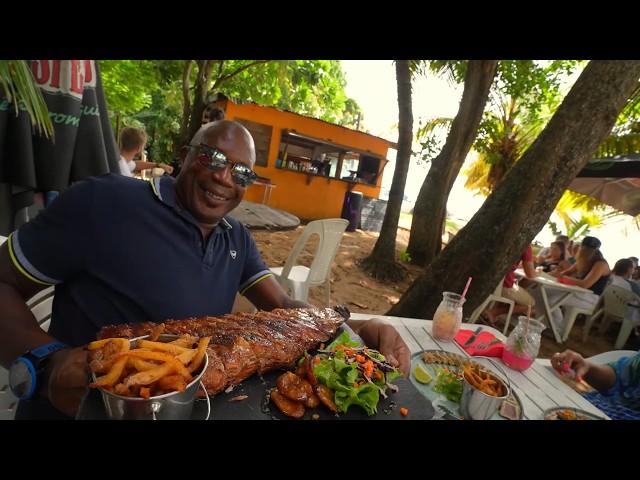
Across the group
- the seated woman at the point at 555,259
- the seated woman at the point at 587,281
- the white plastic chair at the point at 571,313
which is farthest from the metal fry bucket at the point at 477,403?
the seated woman at the point at 555,259

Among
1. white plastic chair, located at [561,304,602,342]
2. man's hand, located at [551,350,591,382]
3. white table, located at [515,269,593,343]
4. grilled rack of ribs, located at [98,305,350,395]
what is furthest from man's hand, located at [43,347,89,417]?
white plastic chair, located at [561,304,602,342]

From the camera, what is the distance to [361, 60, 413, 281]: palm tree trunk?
28.5 ft

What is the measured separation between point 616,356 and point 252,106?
13168mm

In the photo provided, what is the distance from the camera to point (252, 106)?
522 inches

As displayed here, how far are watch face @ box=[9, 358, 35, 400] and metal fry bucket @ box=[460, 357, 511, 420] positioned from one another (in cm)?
187

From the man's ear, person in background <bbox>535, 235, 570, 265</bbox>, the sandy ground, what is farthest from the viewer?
person in background <bbox>535, 235, 570, 265</bbox>

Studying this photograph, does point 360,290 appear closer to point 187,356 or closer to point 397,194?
point 397,194

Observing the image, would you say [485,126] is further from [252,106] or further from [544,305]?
[252,106]

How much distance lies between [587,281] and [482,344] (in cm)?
647

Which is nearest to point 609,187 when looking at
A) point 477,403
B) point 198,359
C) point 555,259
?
point 555,259

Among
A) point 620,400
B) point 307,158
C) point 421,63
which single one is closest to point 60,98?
point 620,400

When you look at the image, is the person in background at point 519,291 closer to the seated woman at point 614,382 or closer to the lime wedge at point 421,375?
the seated woman at point 614,382

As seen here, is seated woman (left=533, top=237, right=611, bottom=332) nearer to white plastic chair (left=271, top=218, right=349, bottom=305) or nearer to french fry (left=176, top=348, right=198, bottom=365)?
white plastic chair (left=271, top=218, right=349, bottom=305)

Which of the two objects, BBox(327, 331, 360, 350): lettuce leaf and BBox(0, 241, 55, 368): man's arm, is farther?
BBox(327, 331, 360, 350): lettuce leaf
